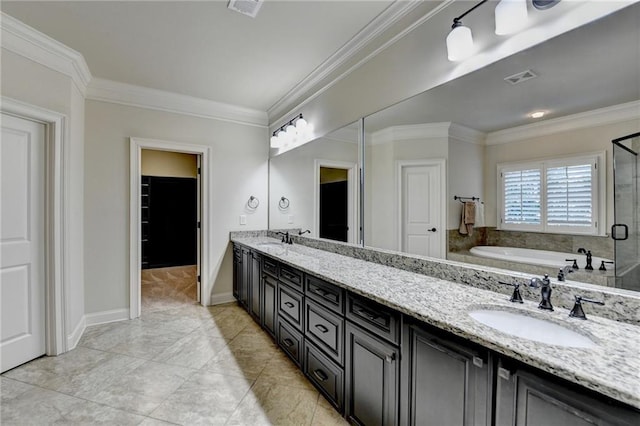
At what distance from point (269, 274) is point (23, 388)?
187 centimetres

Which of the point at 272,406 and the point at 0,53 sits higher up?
the point at 0,53

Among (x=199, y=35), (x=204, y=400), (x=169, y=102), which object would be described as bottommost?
(x=204, y=400)

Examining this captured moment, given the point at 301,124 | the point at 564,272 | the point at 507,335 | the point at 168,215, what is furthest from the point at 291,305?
the point at 168,215

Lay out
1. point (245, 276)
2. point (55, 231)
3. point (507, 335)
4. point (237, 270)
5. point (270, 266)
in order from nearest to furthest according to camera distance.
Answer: point (507, 335) → point (55, 231) → point (270, 266) → point (245, 276) → point (237, 270)

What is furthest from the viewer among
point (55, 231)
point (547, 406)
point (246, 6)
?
point (55, 231)

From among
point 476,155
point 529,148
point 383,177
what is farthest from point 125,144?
point 529,148

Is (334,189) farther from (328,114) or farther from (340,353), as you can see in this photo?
(340,353)

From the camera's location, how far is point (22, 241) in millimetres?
2430

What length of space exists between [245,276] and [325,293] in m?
1.80

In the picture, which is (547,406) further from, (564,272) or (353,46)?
(353,46)

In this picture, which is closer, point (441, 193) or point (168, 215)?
point (441, 193)

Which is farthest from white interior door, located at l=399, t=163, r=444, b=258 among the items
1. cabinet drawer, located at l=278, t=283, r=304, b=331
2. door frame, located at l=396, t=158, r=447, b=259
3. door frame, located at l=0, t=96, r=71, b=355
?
door frame, located at l=0, t=96, r=71, b=355

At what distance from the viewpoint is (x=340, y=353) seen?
175cm

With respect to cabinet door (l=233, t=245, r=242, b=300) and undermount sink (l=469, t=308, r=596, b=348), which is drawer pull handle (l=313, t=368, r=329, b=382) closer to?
undermount sink (l=469, t=308, r=596, b=348)
